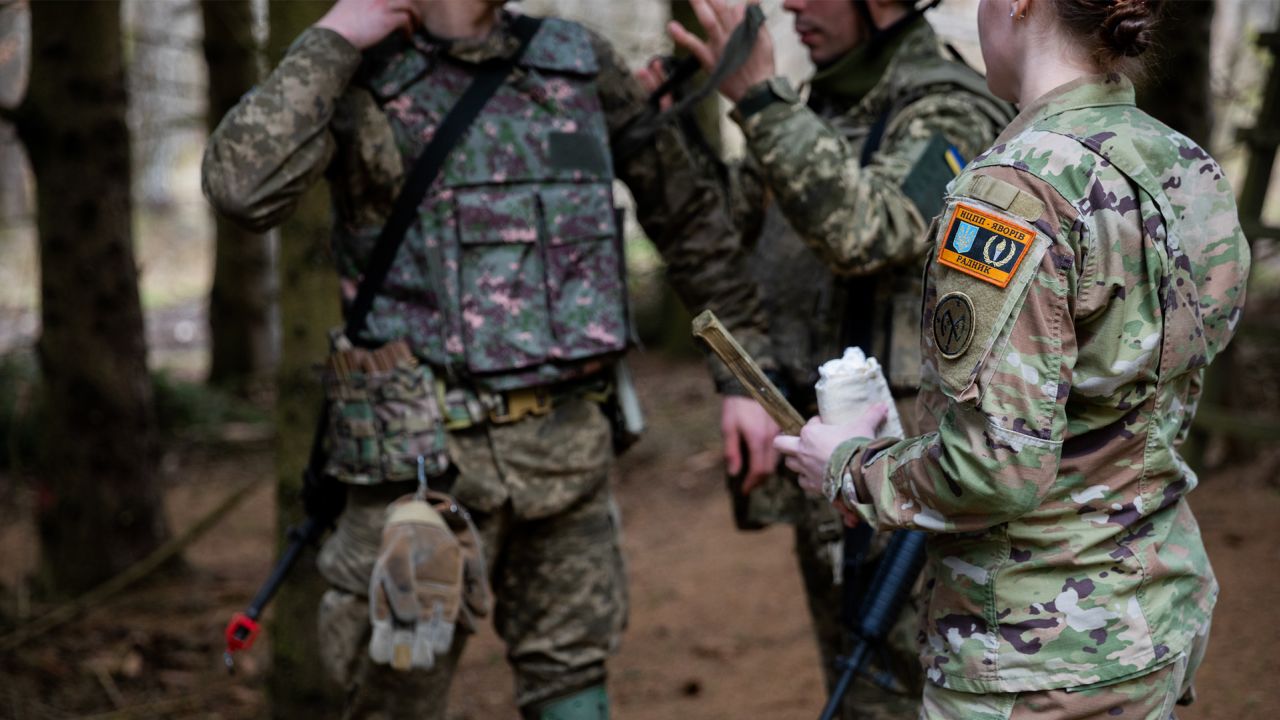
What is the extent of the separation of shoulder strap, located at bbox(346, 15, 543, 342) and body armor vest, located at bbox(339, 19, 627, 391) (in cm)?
2

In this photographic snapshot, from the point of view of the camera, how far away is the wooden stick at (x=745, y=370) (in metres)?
1.96

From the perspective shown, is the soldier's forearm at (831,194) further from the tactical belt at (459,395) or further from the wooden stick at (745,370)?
the tactical belt at (459,395)

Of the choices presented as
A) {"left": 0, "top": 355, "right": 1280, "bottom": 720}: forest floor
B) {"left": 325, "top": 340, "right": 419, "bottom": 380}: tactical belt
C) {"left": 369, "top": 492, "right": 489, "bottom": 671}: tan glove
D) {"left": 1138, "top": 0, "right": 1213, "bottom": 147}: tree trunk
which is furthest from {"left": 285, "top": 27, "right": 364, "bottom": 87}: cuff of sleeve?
{"left": 1138, "top": 0, "right": 1213, "bottom": 147}: tree trunk

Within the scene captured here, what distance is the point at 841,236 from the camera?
2.43 metres

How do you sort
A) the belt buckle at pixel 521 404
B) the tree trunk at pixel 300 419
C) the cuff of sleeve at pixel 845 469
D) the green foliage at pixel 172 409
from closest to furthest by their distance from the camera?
the cuff of sleeve at pixel 845 469, the belt buckle at pixel 521 404, the tree trunk at pixel 300 419, the green foliage at pixel 172 409

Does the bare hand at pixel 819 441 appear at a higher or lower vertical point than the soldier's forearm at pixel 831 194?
lower

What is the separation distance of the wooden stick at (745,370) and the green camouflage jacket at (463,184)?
27.6 inches

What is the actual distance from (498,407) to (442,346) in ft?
0.61

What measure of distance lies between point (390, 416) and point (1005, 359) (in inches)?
56.0

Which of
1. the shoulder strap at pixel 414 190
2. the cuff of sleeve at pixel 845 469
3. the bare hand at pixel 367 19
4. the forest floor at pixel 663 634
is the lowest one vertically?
the forest floor at pixel 663 634

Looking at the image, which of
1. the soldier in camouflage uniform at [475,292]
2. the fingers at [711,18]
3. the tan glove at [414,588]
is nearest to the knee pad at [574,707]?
the soldier in camouflage uniform at [475,292]

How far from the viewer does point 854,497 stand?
180cm

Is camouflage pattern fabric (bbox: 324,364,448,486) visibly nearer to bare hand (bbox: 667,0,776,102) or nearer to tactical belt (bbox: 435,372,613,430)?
tactical belt (bbox: 435,372,613,430)

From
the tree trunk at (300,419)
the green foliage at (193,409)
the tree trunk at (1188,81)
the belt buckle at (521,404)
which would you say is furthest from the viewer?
the green foliage at (193,409)
